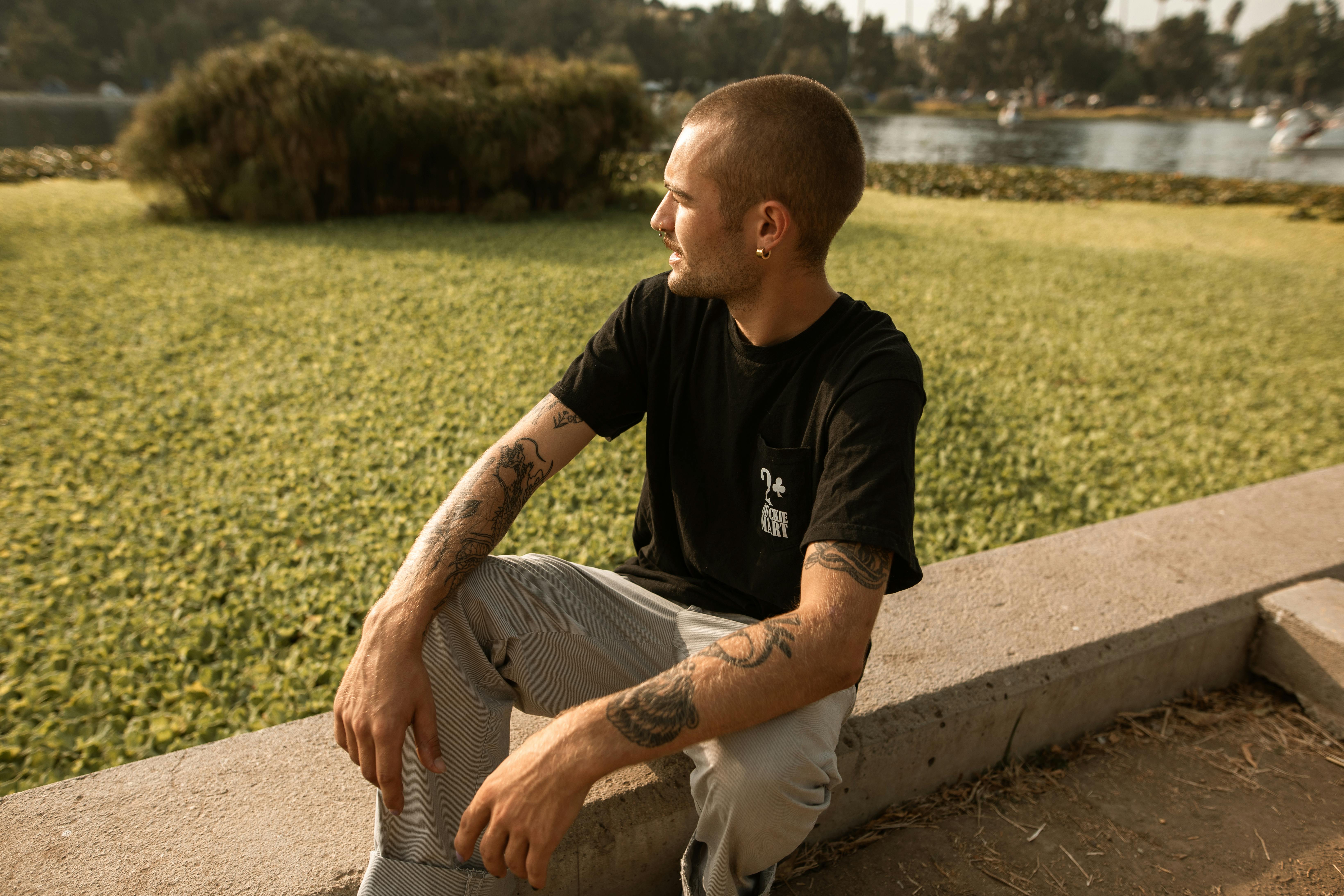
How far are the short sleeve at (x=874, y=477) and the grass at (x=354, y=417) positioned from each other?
177 cm

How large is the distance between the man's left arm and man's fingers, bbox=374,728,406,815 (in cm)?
13

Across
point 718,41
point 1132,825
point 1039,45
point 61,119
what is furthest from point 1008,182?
point 1039,45

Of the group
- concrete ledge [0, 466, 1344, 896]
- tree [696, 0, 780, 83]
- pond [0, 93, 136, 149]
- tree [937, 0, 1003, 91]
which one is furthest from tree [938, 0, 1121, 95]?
concrete ledge [0, 466, 1344, 896]

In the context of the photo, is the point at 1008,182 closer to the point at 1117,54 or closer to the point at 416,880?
the point at 416,880

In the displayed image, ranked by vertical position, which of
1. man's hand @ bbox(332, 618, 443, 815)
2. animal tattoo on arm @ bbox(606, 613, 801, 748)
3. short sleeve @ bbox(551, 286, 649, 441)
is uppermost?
short sleeve @ bbox(551, 286, 649, 441)

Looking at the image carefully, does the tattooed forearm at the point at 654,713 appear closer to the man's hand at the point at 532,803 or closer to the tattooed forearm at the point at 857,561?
the man's hand at the point at 532,803

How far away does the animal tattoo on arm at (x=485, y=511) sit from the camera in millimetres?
1446

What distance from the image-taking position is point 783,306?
1593 millimetres

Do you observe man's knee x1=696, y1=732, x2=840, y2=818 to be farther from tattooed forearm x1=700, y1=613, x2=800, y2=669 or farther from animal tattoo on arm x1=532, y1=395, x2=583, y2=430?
animal tattoo on arm x1=532, y1=395, x2=583, y2=430

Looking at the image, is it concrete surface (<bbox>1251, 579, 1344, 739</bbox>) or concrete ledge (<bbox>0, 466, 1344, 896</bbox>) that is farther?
concrete surface (<bbox>1251, 579, 1344, 739</bbox>)

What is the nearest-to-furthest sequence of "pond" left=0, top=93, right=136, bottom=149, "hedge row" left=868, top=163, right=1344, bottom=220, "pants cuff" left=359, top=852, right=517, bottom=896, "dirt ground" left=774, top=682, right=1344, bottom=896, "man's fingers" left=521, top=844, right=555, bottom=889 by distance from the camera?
"man's fingers" left=521, top=844, right=555, bottom=889 < "pants cuff" left=359, top=852, right=517, bottom=896 < "dirt ground" left=774, top=682, right=1344, bottom=896 < "hedge row" left=868, top=163, right=1344, bottom=220 < "pond" left=0, top=93, right=136, bottom=149

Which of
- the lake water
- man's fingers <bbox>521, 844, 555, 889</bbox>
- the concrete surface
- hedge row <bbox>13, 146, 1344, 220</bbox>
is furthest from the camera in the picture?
the lake water

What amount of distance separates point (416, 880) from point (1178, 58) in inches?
3606

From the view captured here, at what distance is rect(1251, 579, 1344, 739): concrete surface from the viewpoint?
2141 millimetres
